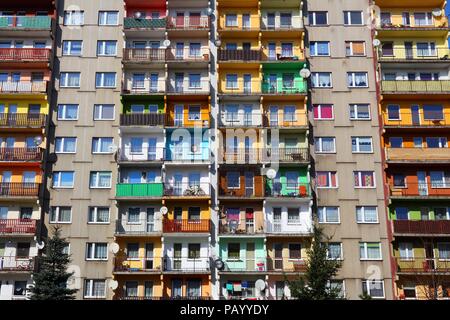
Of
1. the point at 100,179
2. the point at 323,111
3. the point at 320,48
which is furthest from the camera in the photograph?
the point at 320,48

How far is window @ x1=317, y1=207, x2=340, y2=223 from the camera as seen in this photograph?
4138 cm

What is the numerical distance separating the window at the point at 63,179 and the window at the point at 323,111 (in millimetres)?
18548

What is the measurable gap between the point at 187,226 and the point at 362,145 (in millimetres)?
14185

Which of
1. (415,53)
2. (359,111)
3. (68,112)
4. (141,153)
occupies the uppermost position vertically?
(415,53)

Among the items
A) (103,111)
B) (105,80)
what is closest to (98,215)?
(103,111)

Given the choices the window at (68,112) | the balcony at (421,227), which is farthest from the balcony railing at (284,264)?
the window at (68,112)

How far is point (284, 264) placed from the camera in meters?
40.1

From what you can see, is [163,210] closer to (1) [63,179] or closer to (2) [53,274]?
(1) [63,179]

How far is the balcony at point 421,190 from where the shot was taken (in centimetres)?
4159

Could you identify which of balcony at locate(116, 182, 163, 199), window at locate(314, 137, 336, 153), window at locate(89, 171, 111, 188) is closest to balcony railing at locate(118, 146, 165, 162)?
window at locate(89, 171, 111, 188)

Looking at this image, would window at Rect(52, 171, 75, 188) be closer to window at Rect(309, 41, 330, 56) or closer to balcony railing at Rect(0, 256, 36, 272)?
balcony railing at Rect(0, 256, 36, 272)

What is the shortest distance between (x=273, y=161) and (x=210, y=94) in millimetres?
7137

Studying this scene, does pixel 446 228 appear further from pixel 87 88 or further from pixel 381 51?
pixel 87 88

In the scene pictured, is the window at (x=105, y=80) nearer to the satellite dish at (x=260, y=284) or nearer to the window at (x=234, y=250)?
the window at (x=234, y=250)
